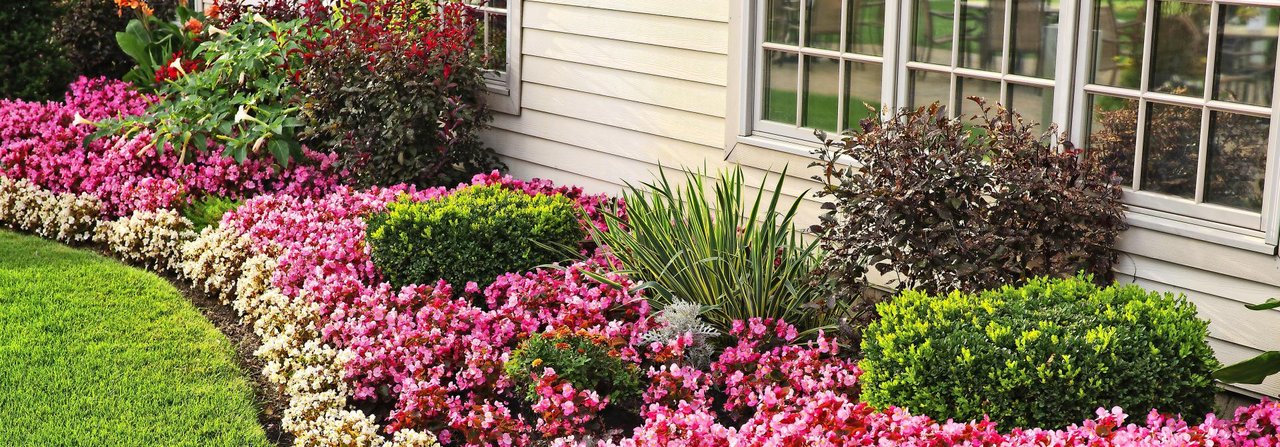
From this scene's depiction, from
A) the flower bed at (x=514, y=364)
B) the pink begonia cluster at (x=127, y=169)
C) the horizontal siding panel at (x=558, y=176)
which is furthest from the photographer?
the pink begonia cluster at (x=127, y=169)

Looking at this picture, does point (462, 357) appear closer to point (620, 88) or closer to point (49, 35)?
point (620, 88)

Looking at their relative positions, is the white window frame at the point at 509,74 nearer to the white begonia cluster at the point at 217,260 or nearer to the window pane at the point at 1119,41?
the white begonia cluster at the point at 217,260

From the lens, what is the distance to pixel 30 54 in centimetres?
988

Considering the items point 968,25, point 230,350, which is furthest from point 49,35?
point 968,25

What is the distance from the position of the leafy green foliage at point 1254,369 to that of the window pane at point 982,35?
1469 millimetres

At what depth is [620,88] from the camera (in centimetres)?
644

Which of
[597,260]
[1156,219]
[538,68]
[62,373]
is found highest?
[538,68]

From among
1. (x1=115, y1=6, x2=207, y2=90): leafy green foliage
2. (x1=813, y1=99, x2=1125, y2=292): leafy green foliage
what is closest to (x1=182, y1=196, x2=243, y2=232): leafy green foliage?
(x1=115, y1=6, x2=207, y2=90): leafy green foliage

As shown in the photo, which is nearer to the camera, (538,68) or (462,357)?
(462,357)

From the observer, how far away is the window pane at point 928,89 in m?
4.92

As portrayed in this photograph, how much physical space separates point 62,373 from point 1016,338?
3.84 m

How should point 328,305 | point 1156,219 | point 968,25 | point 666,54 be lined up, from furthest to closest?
point 666,54
point 328,305
point 968,25
point 1156,219

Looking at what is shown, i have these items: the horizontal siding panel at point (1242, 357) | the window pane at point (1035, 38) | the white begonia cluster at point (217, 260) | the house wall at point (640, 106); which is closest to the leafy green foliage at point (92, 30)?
the white begonia cluster at point (217, 260)

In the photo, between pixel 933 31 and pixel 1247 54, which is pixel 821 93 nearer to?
pixel 933 31
